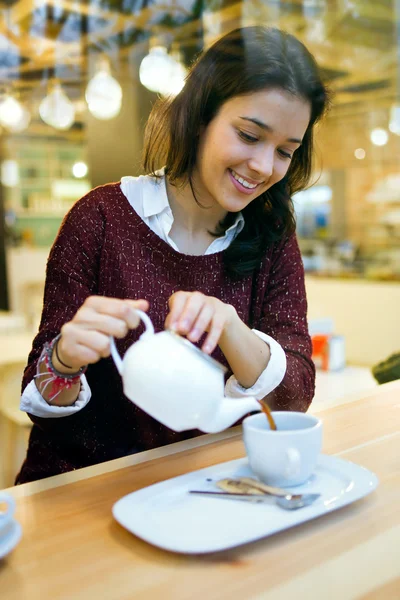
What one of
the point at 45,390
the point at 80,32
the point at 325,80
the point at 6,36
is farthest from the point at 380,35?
the point at 45,390

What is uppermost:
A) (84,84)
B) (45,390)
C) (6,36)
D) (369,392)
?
(6,36)

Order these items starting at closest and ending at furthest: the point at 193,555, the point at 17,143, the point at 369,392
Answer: the point at 193,555 < the point at 369,392 < the point at 17,143

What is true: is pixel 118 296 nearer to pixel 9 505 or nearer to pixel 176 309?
pixel 176 309

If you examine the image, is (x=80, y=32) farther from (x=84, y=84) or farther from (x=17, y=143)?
(x=17, y=143)

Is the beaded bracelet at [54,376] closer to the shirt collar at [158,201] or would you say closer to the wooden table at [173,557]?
the wooden table at [173,557]

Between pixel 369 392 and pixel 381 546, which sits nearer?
pixel 381 546

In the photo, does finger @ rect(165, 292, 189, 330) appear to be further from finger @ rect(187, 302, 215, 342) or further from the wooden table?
the wooden table

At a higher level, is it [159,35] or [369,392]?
[159,35]

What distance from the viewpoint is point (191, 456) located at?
862mm

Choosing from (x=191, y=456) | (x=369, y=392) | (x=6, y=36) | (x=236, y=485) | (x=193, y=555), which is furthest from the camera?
(x=6, y=36)

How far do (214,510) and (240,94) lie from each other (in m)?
0.65

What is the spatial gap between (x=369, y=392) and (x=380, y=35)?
3.26 m

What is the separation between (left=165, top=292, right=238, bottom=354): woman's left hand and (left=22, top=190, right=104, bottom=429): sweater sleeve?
325 mm

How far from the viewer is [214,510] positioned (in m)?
0.67
